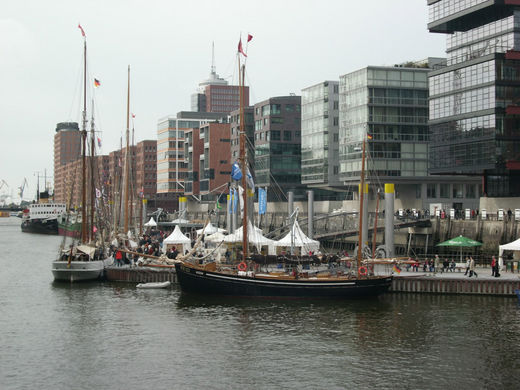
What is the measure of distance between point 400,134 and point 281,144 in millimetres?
38858

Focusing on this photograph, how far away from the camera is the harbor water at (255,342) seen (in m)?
33.7

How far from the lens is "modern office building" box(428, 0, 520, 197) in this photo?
3541 inches

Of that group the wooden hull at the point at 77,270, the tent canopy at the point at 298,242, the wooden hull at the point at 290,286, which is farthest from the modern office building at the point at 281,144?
the wooden hull at the point at 290,286

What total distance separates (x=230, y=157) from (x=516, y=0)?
92.3 meters

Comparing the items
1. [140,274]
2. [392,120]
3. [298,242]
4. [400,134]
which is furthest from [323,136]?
[140,274]

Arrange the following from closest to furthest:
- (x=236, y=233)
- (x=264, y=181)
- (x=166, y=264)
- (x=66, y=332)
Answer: (x=66, y=332) < (x=166, y=264) < (x=236, y=233) < (x=264, y=181)

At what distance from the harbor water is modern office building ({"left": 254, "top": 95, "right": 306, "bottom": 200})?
301 ft

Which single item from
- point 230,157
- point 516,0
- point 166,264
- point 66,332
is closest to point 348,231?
point 166,264

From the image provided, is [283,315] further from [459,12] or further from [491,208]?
[459,12]

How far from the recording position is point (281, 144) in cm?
15100

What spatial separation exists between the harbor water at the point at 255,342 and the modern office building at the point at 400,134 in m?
59.2

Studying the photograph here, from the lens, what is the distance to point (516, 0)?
89812 millimetres

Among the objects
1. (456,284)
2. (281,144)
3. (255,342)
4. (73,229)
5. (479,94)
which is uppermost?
(479,94)

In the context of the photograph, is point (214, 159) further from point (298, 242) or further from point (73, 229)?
point (298, 242)
